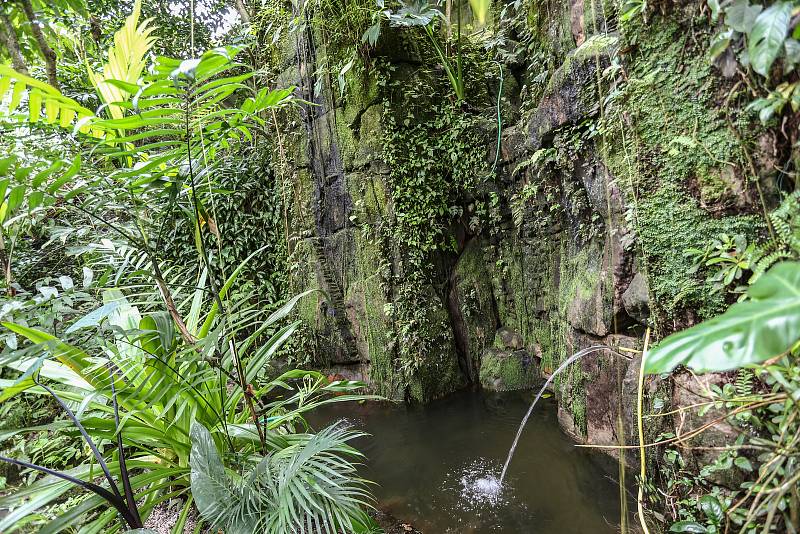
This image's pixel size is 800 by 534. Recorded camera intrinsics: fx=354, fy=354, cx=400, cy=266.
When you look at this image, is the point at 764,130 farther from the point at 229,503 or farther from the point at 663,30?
the point at 229,503

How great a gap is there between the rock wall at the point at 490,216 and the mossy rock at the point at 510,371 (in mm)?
14

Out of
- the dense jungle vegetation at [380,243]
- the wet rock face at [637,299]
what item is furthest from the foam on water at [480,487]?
the wet rock face at [637,299]

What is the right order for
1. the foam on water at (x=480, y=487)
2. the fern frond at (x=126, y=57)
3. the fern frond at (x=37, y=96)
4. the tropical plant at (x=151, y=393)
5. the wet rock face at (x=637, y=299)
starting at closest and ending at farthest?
the fern frond at (x=37, y=96), the tropical plant at (x=151, y=393), the fern frond at (x=126, y=57), the wet rock face at (x=637, y=299), the foam on water at (x=480, y=487)

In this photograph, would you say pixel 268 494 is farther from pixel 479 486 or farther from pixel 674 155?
pixel 674 155

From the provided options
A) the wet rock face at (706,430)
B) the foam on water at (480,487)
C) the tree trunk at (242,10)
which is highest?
the tree trunk at (242,10)

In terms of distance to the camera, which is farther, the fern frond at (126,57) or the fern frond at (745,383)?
the fern frond at (126,57)

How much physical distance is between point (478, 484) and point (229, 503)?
A: 5.83ft

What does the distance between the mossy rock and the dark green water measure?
129mm

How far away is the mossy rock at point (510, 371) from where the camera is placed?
357cm

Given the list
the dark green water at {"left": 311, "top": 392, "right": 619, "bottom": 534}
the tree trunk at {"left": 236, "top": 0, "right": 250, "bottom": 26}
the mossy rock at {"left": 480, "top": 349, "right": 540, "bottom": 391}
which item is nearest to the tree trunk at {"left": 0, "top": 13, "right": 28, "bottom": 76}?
the dark green water at {"left": 311, "top": 392, "right": 619, "bottom": 534}

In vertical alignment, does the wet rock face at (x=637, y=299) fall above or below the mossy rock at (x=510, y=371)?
above

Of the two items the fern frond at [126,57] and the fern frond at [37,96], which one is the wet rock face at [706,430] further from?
the fern frond at [126,57]

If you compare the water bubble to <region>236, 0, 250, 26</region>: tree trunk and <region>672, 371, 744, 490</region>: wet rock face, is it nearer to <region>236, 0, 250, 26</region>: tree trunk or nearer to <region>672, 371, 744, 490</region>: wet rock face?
<region>672, 371, 744, 490</region>: wet rock face

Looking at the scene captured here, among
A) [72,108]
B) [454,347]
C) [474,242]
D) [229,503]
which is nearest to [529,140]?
[474,242]
